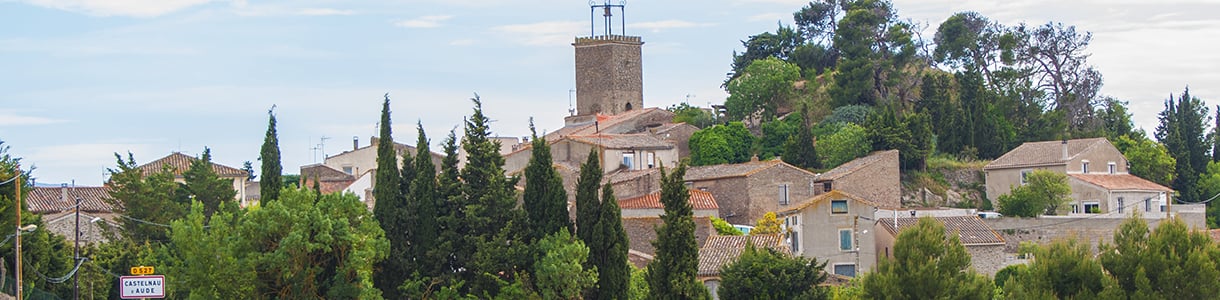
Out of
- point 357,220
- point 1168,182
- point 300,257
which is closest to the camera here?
point 300,257

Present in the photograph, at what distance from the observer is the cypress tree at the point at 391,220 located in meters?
37.4

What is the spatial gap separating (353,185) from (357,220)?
19091mm

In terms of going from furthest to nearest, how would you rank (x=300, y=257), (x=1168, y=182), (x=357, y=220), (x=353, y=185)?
(x=1168, y=182), (x=353, y=185), (x=357, y=220), (x=300, y=257)

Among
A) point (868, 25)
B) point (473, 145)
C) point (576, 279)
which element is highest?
point (868, 25)

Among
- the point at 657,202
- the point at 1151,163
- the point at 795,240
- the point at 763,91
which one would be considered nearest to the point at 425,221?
the point at 657,202

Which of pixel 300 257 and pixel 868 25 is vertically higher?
pixel 868 25

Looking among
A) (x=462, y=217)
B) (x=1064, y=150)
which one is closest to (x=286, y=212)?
(x=462, y=217)

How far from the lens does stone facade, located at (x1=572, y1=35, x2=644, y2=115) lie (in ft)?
233

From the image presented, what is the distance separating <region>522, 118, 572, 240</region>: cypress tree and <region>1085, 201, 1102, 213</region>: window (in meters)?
24.6

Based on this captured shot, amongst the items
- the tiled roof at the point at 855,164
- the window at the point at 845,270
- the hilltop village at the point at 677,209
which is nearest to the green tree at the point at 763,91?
the hilltop village at the point at 677,209

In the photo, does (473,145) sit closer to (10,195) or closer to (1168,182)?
(10,195)

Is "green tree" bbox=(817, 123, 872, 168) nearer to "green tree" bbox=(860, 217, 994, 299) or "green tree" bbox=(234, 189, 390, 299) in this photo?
"green tree" bbox=(234, 189, 390, 299)

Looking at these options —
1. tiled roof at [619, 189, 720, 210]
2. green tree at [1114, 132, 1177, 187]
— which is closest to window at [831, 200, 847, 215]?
tiled roof at [619, 189, 720, 210]

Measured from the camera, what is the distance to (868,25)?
66.0 m
